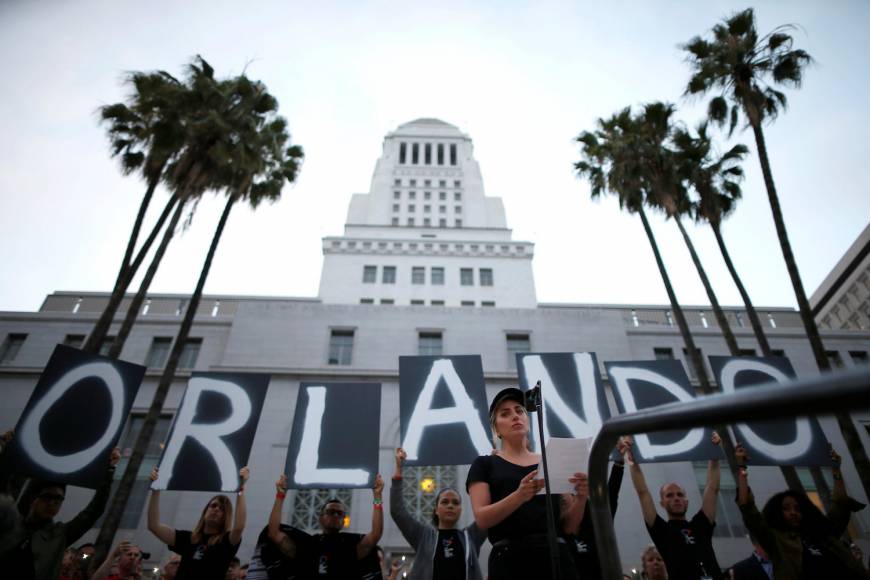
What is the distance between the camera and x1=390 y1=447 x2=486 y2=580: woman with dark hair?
459cm

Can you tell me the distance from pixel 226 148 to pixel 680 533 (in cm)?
1569

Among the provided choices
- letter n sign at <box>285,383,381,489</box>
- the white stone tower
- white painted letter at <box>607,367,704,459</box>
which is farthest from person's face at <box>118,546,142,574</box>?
the white stone tower

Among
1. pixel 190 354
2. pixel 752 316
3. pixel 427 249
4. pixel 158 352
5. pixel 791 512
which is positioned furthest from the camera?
pixel 427 249

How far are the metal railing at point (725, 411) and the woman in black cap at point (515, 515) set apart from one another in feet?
2.83

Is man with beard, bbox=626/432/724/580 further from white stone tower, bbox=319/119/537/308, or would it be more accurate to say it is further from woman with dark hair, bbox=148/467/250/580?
white stone tower, bbox=319/119/537/308

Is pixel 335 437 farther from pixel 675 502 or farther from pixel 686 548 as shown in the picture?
pixel 686 548

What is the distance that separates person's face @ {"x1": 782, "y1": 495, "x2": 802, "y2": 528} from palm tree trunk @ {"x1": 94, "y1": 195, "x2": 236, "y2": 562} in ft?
43.6

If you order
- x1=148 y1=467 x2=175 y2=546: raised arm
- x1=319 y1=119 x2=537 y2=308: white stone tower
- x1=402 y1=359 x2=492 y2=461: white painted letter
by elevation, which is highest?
x1=319 y1=119 x2=537 y2=308: white stone tower

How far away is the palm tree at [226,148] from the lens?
14.4 m

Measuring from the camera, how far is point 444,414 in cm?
719

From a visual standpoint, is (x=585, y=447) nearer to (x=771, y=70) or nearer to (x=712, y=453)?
(x=712, y=453)

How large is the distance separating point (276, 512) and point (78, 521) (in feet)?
7.05

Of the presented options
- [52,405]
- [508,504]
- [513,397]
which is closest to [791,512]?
[513,397]

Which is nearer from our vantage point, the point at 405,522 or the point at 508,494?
the point at 508,494
